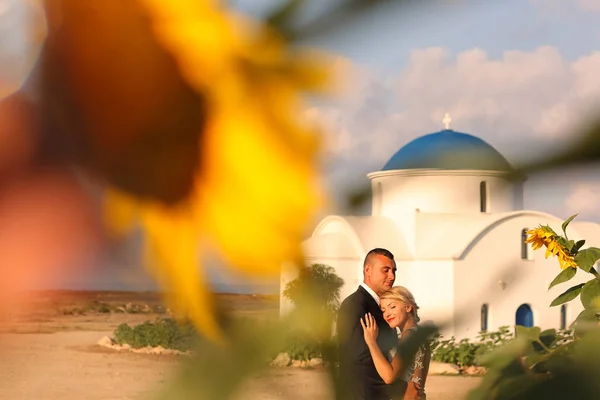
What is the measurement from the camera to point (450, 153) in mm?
254

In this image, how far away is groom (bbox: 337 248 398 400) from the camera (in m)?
0.28

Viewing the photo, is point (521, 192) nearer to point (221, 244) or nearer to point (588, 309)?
point (221, 244)

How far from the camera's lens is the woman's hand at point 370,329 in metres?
0.35

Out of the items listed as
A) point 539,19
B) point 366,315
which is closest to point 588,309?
point 366,315

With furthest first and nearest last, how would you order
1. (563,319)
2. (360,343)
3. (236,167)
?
(563,319) < (360,343) < (236,167)

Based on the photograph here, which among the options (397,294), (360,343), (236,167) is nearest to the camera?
(236,167)

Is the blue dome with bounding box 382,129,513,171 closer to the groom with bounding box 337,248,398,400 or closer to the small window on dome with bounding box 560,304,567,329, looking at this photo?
the groom with bounding box 337,248,398,400

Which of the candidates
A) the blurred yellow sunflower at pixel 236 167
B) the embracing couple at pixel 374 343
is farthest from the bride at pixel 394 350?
the blurred yellow sunflower at pixel 236 167

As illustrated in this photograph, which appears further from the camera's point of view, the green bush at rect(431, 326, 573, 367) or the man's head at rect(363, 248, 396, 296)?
the man's head at rect(363, 248, 396, 296)

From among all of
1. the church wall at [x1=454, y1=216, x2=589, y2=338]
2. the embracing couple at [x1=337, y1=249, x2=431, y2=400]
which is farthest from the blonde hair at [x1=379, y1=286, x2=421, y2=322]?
the church wall at [x1=454, y1=216, x2=589, y2=338]

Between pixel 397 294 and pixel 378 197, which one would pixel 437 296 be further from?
pixel 397 294

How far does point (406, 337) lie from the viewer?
12.2 inches

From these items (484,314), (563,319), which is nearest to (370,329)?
(484,314)

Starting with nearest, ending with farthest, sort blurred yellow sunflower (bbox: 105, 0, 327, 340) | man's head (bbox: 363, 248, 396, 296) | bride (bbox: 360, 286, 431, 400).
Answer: blurred yellow sunflower (bbox: 105, 0, 327, 340) → bride (bbox: 360, 286, 431, 400) → man's head (bbox: 363, 248, 396, 296)
